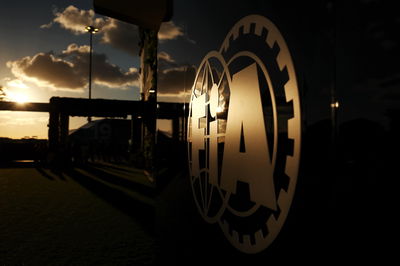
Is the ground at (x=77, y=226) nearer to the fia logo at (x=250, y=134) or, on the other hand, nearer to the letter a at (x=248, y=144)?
the fia logo at (x=250, y=134)

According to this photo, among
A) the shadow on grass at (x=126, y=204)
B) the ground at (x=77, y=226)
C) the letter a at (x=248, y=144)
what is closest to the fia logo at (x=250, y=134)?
the letter a at (x=248, y=144)

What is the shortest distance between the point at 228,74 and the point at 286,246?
4.93ft

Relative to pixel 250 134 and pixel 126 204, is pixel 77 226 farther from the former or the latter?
pixel 250 134

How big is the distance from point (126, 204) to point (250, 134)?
13.1ft

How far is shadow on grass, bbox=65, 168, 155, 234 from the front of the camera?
4.54m

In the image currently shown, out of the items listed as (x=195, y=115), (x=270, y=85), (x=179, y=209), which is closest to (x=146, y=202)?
(x=179, y=209)

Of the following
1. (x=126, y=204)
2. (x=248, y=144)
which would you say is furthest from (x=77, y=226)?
(x=248, y=144)

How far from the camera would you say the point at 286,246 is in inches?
65.6

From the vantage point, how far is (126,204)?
18.4 feet

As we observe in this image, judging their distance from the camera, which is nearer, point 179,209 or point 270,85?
point 270,85

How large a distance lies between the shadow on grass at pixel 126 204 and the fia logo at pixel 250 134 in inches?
54.3

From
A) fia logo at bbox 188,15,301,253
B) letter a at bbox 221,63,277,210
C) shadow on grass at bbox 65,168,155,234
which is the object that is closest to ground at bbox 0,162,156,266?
shadow on grass at bbox 65,168,155,234

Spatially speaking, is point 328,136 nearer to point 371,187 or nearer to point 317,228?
point 371,187

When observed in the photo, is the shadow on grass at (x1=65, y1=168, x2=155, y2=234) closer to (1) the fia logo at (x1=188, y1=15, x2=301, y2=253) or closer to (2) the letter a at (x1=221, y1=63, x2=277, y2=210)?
(1) the fia logo at (x1=188, y1=15, x2=301, y2=253)
